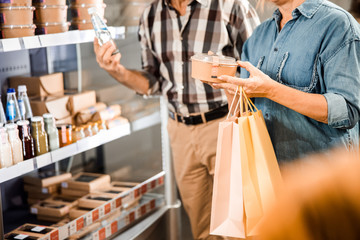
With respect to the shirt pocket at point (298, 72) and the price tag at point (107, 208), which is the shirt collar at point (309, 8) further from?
the price tag at point (107, 208)

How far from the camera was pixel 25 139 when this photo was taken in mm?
2170

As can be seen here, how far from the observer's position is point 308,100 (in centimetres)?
173

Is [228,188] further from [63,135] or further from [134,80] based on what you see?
[134,80]

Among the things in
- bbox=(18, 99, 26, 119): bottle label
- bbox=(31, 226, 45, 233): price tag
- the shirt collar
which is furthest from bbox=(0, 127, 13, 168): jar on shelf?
the shirt collar

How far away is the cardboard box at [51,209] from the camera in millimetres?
2682

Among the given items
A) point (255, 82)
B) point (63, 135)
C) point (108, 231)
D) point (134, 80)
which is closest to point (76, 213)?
point (108, 231)

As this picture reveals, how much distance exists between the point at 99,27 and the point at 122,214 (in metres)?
1.24

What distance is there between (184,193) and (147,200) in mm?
441

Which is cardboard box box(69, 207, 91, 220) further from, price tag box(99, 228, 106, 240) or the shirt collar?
the shirt collar

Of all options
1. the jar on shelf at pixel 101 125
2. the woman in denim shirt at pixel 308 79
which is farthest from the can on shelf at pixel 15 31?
the woman in denim shirt at pixel 308 79

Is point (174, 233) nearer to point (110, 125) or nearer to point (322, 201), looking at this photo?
point (110, 125)

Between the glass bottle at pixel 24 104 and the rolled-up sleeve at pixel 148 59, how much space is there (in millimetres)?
710

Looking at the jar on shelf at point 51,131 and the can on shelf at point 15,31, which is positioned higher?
the can on shelf at point 15,31

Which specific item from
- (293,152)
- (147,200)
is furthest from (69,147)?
(293,152)
